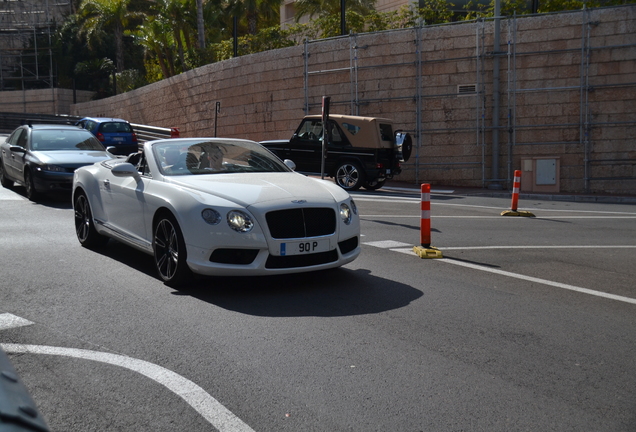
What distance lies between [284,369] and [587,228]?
9.51m

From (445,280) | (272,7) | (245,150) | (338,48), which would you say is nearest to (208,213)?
(245,150)

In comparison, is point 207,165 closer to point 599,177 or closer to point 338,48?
point 599,177

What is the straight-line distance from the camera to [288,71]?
2808 cm

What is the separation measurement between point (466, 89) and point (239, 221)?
18.8 m

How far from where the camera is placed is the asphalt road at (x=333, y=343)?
153 inches

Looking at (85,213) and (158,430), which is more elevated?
(85,213)

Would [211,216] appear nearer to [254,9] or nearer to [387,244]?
[387,244]

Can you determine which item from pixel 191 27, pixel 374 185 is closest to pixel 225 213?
pixel 374 185

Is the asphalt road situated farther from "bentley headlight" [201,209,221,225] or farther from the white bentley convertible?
"bentley headlight" [201,209,221,225]

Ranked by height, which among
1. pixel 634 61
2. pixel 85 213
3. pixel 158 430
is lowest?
pixel 158 430

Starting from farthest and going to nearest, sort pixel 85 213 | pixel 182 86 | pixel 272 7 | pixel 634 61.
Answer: pixel 272 7
pixel 182 86
pixel 634 61
pixel 85 213

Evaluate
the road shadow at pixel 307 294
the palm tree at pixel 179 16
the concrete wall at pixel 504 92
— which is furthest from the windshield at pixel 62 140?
the palm tree at pixel 179 16

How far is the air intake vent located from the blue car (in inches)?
462

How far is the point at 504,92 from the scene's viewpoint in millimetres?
23484
